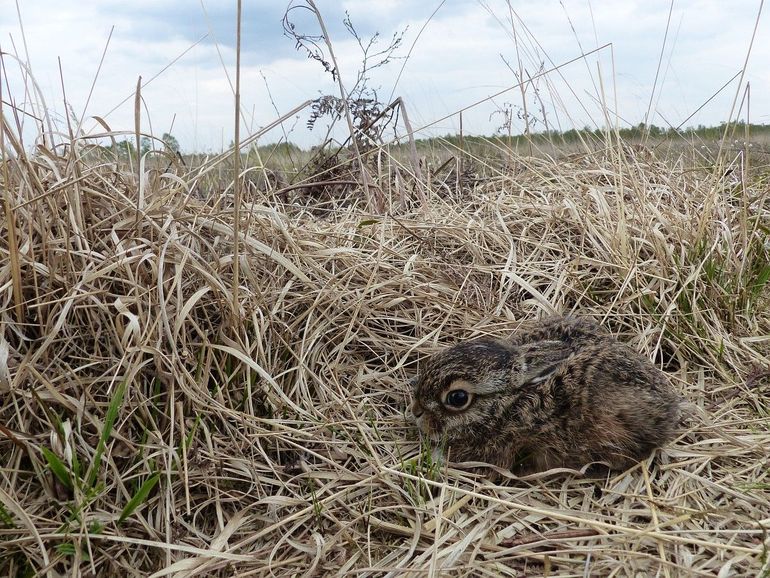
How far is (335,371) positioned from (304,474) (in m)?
0.65

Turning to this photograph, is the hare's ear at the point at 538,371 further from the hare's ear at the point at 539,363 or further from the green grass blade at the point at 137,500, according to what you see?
the green grass blade at the point at 137,500

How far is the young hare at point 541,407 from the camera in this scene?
8.68 ft

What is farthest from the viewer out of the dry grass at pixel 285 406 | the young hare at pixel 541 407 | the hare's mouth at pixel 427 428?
the hare's mouth at pixel 427 428

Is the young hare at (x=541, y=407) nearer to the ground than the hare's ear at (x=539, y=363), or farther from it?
nearer to the ground

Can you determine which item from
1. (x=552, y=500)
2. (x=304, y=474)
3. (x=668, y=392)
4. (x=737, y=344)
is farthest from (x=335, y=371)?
(x=737, y=344)

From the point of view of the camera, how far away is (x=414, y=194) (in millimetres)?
5133

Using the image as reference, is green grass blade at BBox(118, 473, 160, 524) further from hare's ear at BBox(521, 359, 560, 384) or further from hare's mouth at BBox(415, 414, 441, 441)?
hare's ear at BBox(521, 359, 560, 384)

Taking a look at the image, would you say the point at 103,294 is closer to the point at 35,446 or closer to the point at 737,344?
the point at 35,446

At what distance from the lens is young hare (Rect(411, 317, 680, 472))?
2645 mm

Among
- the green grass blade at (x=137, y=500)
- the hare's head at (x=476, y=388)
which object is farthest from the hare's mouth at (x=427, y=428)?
the green grass blade at (x=137, y=500)

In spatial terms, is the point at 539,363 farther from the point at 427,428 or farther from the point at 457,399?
the point at 427,428

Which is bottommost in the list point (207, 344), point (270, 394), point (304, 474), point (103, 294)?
point (304, 474)

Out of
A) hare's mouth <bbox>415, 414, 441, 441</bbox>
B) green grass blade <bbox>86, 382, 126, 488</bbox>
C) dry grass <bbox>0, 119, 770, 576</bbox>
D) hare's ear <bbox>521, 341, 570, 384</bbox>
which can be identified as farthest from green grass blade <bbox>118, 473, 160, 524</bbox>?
hare's ear <bbox>521, 341, 570, 384</bbox>

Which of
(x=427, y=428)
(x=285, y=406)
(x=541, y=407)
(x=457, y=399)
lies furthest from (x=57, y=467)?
(x=541, y=407)
